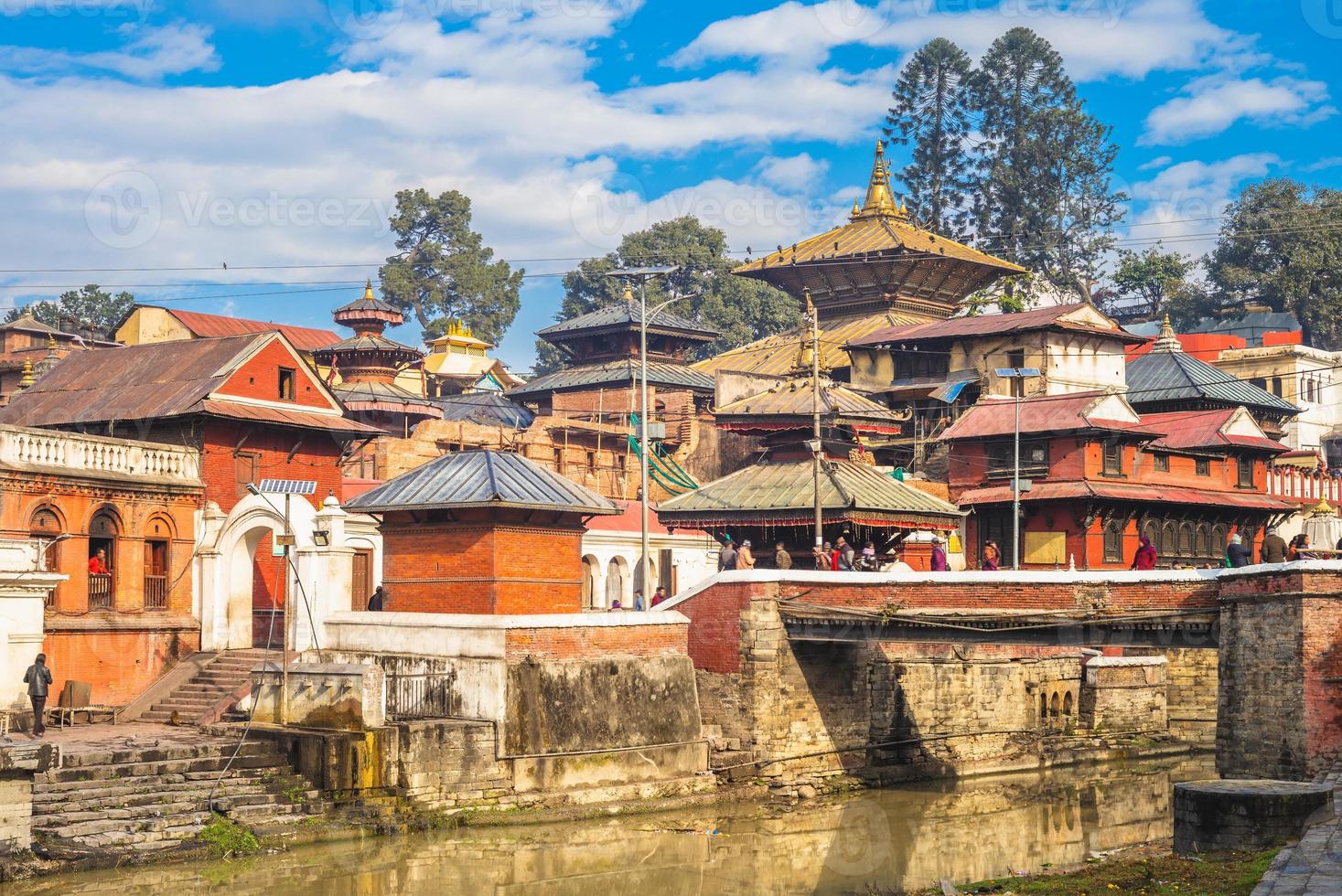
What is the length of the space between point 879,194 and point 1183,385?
2052cm

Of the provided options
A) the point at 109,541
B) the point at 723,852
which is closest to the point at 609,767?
the point at 723,852

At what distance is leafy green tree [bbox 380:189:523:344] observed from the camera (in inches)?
4407

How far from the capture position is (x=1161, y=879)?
19.5 meters

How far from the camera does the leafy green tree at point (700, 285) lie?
106875mm

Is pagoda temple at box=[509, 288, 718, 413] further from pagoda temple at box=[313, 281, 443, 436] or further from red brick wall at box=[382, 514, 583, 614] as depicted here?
red brick wall at box=[382, 514, 583, 614]

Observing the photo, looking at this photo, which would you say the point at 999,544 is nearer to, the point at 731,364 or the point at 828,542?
the point at 828,542

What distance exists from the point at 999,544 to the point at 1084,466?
3.79 m

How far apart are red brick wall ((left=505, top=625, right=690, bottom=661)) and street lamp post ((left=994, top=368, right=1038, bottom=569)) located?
11561 mm

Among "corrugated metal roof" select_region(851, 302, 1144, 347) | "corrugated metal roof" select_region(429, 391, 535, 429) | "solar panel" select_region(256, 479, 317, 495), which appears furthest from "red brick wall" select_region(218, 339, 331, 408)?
"corrugated metal roof" select_region(851, 302, 1144, 347)

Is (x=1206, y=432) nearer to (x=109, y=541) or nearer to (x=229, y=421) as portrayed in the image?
(x=229, y=421)

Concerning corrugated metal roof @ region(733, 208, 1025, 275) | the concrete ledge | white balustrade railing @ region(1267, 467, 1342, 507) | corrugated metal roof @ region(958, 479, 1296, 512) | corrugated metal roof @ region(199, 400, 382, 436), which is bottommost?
the concrete ledge

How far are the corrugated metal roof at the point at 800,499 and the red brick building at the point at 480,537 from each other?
6758 millimetres

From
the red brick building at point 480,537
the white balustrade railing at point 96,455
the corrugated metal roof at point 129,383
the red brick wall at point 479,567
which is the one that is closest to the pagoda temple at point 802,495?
the red brick building at point 480,537

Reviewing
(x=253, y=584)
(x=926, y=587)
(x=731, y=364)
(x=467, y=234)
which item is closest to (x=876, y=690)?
(x=926, y=587)
